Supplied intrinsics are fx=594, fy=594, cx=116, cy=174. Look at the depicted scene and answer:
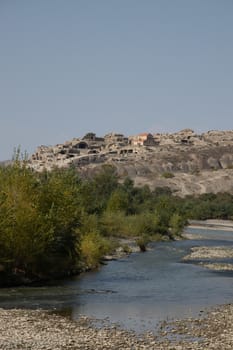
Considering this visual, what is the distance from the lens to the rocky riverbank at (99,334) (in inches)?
761

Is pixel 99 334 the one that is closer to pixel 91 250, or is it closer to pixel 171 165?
pixel 91 250

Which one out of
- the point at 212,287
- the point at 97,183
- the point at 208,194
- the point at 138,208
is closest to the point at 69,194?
the point at 212,287

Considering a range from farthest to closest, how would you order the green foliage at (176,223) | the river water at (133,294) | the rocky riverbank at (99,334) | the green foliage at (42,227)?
the green foliage at (176,223)
the green foliage at (42,227)
the river water at (133,294)
the rocky riverbank at (99,334)

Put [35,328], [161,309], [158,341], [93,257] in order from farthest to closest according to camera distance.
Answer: [93,257], [161,309], [35,328], [158,341]

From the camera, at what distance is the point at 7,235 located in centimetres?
3391

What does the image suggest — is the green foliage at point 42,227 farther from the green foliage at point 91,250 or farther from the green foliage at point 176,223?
the green foliage at point 176,223

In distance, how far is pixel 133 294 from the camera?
3206cm

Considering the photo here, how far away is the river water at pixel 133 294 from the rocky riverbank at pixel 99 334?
1.26m

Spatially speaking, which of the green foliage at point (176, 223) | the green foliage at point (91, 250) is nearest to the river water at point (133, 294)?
the green foliage at point (91, 250)

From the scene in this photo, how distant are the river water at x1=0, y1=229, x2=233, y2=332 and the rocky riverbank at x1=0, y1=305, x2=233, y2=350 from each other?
1.26 metres

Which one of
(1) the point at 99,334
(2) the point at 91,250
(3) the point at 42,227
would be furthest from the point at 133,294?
(2) the point at 91,250

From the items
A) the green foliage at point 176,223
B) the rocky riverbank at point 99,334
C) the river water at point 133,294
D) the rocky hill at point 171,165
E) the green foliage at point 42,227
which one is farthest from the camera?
the rocky hill at point 171,165

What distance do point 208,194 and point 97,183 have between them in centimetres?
4149

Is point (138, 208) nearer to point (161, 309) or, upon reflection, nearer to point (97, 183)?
point (97, 183)
